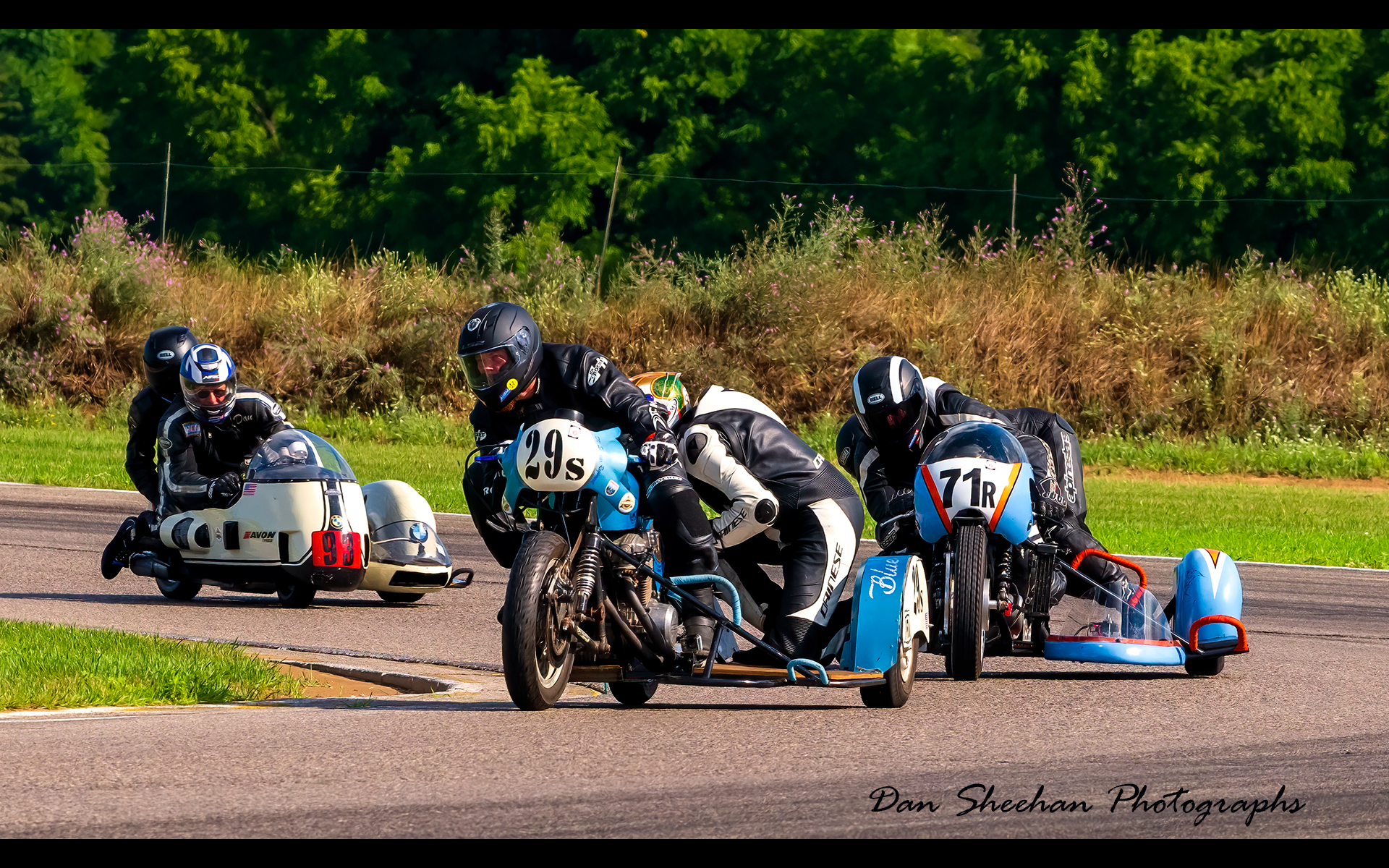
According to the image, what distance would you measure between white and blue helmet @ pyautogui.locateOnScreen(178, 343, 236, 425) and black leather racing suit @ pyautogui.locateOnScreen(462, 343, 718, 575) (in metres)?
3.90

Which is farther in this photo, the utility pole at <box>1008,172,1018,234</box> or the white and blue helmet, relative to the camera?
the utility pole at <box>1008,172,1018,234</box>

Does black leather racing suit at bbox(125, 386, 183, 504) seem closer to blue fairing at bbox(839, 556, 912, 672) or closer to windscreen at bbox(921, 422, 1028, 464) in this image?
windscreen at bbox(921, 422, 1028, 464)

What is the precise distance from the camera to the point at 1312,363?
28688 mm

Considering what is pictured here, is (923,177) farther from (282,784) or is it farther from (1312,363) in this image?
(282,784)

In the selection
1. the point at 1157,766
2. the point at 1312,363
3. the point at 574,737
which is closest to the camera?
the point at 1157,766

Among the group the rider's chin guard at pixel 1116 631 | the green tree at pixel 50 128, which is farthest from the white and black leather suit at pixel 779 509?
the green tree at pixel 50 128

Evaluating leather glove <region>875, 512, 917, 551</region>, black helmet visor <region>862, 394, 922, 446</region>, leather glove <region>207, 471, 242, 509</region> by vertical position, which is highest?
black helmet visor <region>862, 394, 922, 446</region>

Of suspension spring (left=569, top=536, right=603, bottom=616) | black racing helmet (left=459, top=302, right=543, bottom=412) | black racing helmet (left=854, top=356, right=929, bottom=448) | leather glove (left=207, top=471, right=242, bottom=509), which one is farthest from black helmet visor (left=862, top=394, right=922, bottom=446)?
leather glove (left=207, top=471, right=242, bottom=509)

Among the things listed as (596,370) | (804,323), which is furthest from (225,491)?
(804,323)

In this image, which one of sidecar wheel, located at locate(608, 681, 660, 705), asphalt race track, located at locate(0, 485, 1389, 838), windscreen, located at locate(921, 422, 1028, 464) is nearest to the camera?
asphalt race track, located at locate(0, 485, 1389, 838)

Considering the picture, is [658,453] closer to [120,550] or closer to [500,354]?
[500,354]

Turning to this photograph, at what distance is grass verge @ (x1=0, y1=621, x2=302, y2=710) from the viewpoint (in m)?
8.45
